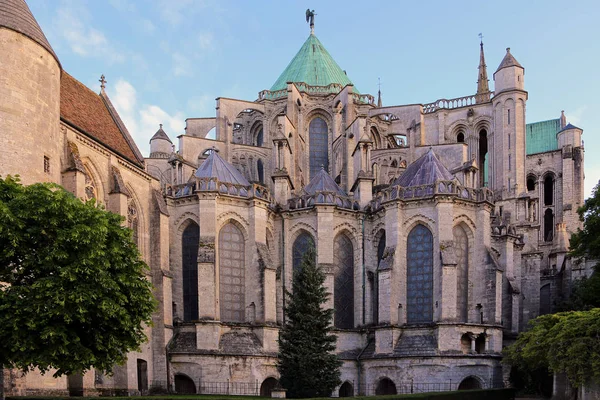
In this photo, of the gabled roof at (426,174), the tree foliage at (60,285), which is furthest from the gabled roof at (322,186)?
the tree foliage at (60,285)

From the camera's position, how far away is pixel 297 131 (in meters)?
57.4

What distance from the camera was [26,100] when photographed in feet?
92.0

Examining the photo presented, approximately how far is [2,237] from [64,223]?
1.85m

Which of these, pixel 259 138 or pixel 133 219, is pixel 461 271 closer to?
pixel 133 219

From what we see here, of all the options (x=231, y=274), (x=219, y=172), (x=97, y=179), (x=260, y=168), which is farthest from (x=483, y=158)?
(x=97, y=179)

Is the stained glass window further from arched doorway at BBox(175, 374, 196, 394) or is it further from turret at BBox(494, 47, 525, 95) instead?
turret at BBox(494, 47, 525, 95)

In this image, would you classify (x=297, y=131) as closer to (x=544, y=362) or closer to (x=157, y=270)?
(x=157, y=270)

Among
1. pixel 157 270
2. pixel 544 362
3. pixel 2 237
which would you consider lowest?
pixel 544 362

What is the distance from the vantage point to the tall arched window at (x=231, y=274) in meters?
41.3

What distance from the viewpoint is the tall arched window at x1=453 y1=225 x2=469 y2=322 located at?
4262 cm

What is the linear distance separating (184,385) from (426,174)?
61.1ft

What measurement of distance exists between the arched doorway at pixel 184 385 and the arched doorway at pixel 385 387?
10.6 meters

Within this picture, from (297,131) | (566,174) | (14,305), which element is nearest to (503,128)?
(566,174)

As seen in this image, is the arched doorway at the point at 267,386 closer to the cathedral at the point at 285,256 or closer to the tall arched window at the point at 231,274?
the cathedral at the point at 285,256
